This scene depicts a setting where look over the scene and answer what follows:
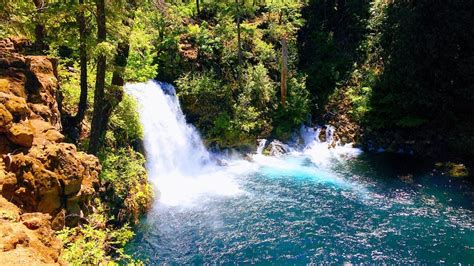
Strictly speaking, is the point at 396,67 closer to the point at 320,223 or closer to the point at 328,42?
the point at 328,42

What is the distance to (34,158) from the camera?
7.66 metres

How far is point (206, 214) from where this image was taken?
1411cm

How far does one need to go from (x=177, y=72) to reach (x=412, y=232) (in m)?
14.2

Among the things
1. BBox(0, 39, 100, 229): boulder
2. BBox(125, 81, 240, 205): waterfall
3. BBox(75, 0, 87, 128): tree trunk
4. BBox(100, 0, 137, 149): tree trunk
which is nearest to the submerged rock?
BBox(125, 81, 240, 205): waterfall

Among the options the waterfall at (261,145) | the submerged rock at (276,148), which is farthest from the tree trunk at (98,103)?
the submerged rock at (276,148)

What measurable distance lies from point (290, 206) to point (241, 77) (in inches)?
393

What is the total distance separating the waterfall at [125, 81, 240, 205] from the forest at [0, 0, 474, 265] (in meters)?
0.51

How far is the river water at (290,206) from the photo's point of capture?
1162 cm

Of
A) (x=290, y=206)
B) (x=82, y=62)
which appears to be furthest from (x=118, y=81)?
(x=290, y=206)

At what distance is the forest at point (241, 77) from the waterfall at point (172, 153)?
0.51m

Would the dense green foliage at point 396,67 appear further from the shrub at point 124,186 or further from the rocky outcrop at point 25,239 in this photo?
the rocky outcrop at point 25,239

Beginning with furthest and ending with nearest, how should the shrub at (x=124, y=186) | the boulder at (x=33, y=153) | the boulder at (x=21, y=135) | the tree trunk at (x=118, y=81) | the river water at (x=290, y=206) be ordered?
the tree trunk at (x=118, y=81) < the shrub at (x=124, y=186) < the river water at (x=290, y=206) < the boulder at (x=21, y=135) < the boulder at (x=33, y=153)

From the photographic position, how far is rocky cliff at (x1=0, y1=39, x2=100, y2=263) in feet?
23.7

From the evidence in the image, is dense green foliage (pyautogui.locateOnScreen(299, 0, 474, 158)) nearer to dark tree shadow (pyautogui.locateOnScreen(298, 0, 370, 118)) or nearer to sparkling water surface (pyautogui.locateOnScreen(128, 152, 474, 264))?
dark tree shadow (pyautogui.locateOnScreen(298, 0, 370, 118))
